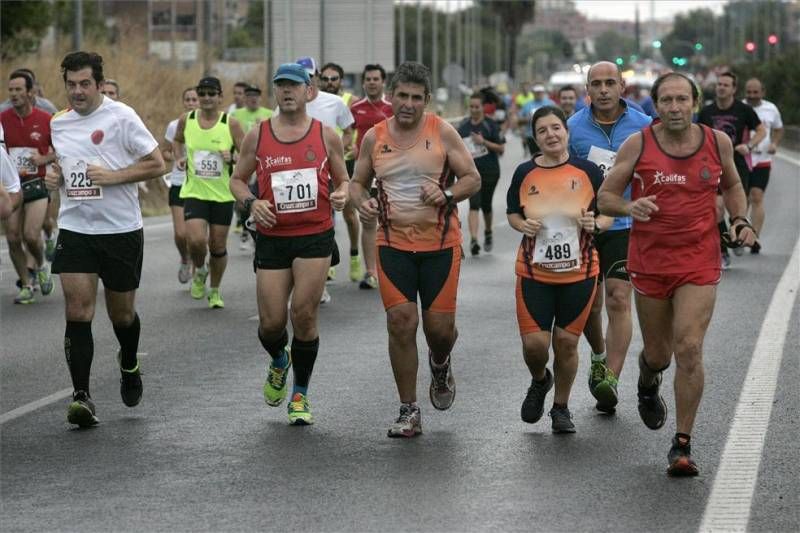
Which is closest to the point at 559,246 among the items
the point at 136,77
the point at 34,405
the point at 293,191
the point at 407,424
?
the point at 407,424

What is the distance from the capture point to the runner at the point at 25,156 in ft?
51.7

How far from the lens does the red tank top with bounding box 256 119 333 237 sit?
9.59 m

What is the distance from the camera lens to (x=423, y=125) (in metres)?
9.33

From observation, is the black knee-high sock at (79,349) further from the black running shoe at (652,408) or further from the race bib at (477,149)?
the race bib at (477,149)

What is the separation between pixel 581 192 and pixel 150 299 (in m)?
7.55

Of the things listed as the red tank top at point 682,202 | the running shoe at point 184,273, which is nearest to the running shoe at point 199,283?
the running shoe at point 184,273

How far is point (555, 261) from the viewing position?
920 cm

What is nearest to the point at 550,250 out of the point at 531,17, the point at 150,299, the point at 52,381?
the point at 52,381

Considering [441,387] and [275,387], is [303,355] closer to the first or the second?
[275,387]

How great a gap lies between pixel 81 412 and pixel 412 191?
2.09 metres

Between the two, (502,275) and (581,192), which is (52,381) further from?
(502,275)

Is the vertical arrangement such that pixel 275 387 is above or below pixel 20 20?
below

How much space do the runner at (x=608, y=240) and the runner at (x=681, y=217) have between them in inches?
49.9

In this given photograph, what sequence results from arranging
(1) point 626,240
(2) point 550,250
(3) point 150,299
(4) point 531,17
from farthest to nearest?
(4) point 531,17 < (3) point 150,299 < (1) point 626,240 < (2) point 550,250
